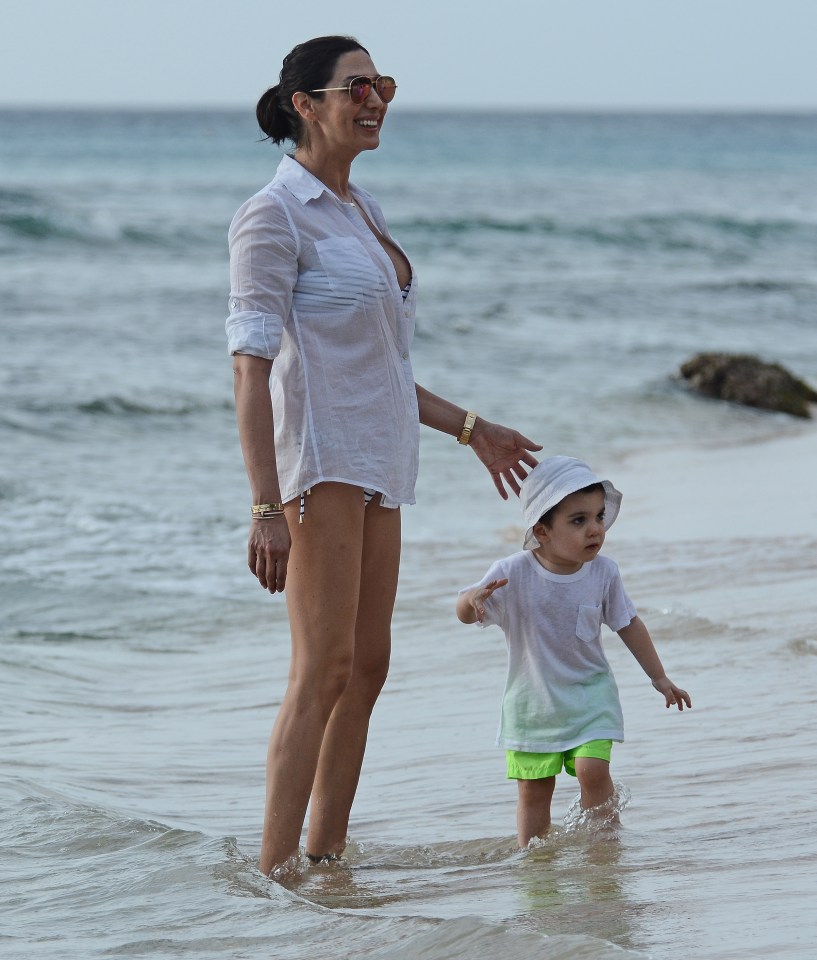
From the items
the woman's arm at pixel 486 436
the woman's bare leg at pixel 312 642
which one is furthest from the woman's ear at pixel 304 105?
the woman's bare leg at pixel 312 642

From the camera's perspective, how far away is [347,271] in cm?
322

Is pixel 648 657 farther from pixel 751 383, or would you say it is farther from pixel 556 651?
pixel 751 383

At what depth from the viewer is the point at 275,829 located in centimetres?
331

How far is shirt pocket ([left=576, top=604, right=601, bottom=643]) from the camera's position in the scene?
11.9ft

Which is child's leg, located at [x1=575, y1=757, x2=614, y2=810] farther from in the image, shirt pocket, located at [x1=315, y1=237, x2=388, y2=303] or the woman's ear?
the woman's ear

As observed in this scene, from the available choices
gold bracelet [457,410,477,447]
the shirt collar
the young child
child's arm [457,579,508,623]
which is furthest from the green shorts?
the shirt collar

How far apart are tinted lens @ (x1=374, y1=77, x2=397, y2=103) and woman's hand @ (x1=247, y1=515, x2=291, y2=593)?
105 centimetres

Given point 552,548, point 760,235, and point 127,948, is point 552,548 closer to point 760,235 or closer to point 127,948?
point 127,948

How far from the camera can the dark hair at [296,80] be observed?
129 inches

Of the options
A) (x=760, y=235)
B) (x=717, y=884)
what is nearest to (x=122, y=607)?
(x=717, y=884)

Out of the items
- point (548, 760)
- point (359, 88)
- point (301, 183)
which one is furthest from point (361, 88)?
point (548, 760)

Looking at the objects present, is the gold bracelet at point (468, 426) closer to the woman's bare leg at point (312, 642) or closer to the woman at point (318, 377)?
the woman at point (318, 377)

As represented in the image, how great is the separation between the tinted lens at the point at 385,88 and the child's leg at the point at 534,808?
5.89ft

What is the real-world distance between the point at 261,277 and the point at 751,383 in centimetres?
1057
